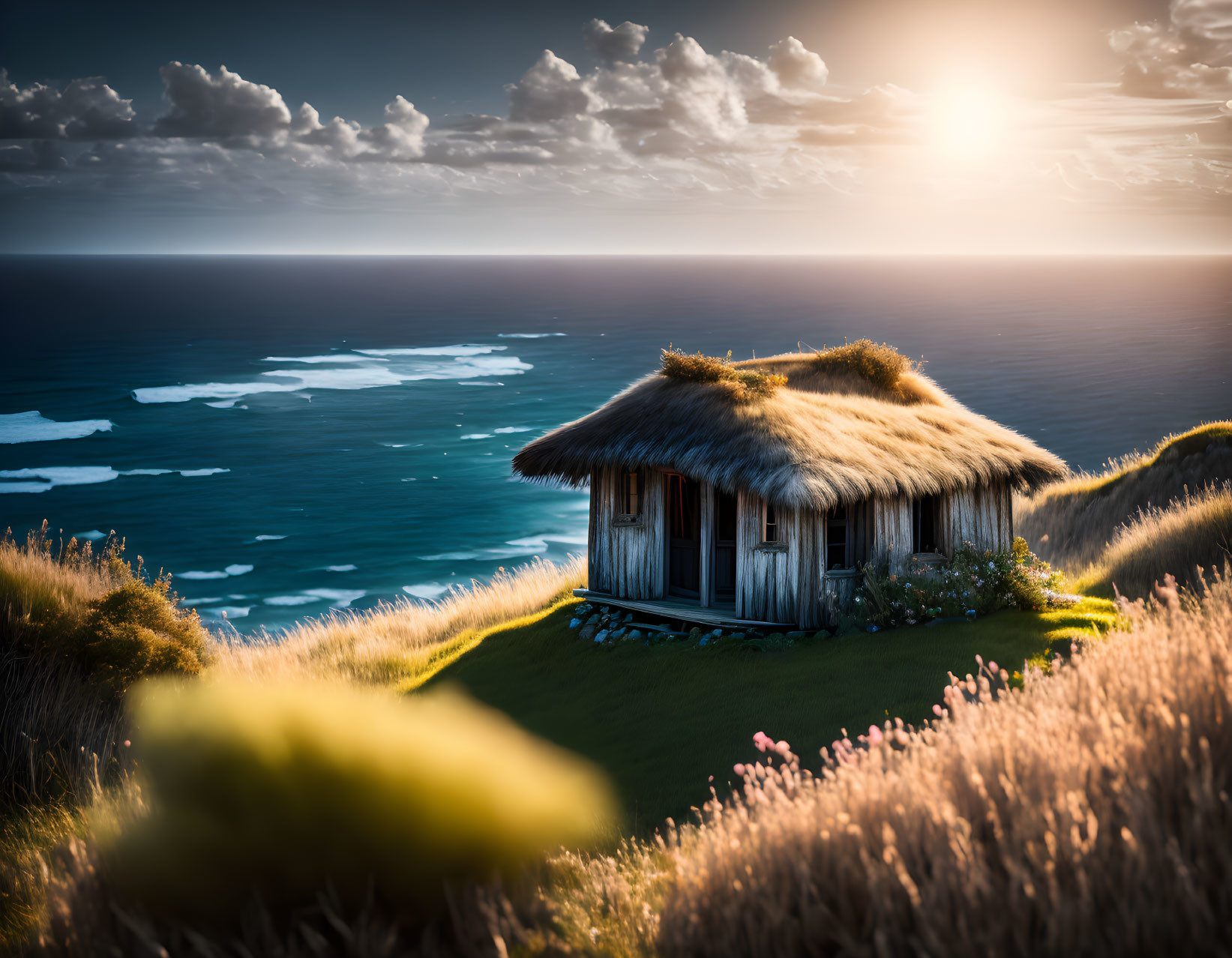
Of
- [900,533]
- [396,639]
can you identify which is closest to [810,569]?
[900,533]

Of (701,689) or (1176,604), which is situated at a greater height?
(1176,604)

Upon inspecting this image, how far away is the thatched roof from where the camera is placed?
13055 millimetres

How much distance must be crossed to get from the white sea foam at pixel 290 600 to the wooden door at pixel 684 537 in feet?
77.8

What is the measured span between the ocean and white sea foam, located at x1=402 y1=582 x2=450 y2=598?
0.16 metres

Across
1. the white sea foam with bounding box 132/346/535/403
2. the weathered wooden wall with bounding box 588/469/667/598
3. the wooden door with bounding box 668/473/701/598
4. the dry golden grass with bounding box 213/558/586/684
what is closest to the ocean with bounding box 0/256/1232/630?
the white sea foam with bounding box 132/346/535/403

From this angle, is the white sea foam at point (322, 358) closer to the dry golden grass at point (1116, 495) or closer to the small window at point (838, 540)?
the dry golden grass at point (1116, 495)

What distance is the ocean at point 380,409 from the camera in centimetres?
4188

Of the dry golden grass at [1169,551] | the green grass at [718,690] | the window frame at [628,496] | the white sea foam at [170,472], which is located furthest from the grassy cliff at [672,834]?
the white sea foam at [170,472]

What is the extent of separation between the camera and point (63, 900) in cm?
526

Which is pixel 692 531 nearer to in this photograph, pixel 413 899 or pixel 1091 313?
pixel 413 899

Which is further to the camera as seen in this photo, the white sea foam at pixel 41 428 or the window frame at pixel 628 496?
the white sea foam at pixel 41 428

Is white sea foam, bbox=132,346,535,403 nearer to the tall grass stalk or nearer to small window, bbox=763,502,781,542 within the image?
small window, bbox=763,502,781,542

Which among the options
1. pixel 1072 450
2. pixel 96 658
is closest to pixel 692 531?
pixel 96 658

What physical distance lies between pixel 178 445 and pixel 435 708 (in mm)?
55244
